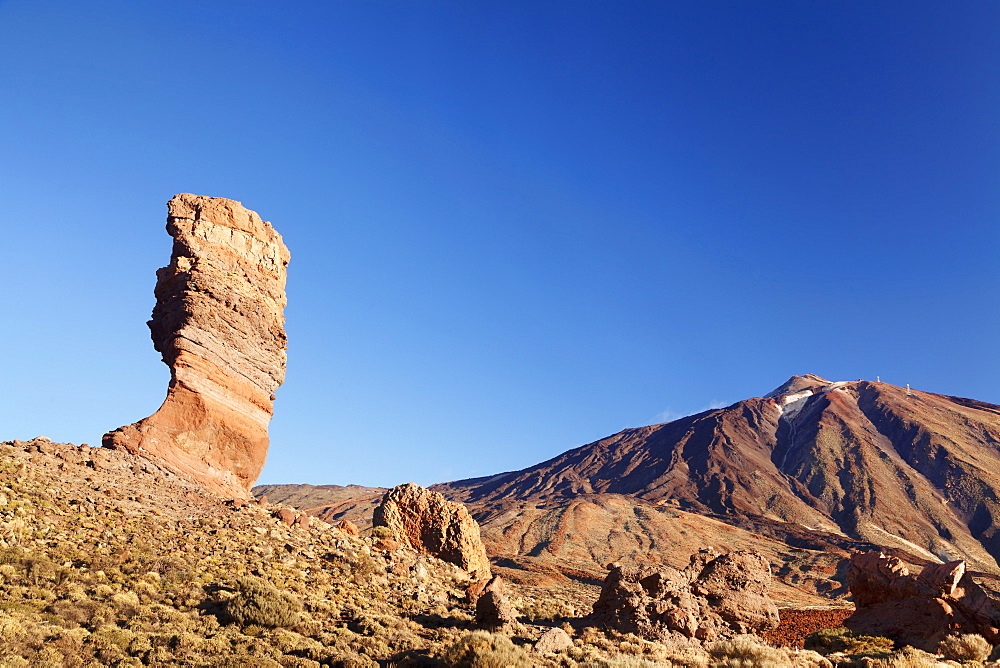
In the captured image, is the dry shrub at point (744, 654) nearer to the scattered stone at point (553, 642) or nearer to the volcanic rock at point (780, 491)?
the scattered stone at point (553, 642)

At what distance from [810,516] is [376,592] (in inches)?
3658

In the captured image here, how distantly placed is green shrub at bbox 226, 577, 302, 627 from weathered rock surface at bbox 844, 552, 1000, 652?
17571mm

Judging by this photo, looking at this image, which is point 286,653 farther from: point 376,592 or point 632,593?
point 632,593

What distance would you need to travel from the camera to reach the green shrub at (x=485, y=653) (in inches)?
453

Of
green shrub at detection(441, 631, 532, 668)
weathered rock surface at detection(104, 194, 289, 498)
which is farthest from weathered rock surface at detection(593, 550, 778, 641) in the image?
weathered rock surface at detection(104, 194, 289, 498)

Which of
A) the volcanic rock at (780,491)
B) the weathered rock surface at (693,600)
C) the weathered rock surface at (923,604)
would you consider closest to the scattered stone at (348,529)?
the weathered rock surface at (693,600)

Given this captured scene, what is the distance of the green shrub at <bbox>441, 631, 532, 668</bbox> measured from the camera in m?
11.5

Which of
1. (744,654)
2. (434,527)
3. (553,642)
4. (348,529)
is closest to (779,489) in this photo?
(434,527)

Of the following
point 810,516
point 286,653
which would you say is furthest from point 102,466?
point 810,516

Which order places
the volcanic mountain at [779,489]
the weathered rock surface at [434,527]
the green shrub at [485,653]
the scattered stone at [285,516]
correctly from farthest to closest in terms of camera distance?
the volcanic mountain at [779,489] < the weathered rock surface at [434,527] < the scattered stone at [285,516] < the green shrub at [485,653]

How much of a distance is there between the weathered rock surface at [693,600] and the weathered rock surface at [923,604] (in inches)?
194

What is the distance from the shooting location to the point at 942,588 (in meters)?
18.5

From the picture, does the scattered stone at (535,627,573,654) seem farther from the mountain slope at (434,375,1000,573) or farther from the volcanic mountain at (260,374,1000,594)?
the mountain slope at (434,375,1000,573)

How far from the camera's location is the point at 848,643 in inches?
725
